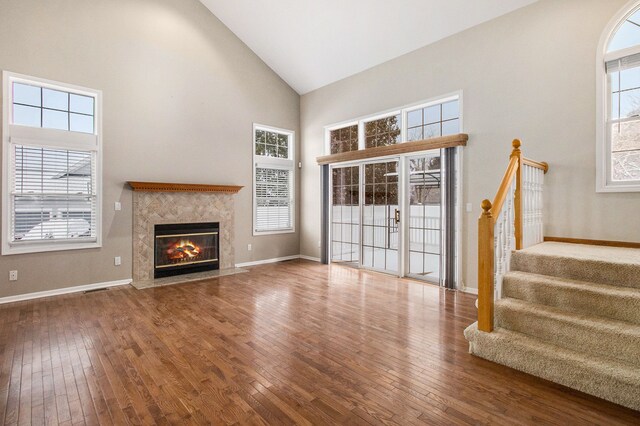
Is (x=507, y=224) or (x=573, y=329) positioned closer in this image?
(x=573, y=329)

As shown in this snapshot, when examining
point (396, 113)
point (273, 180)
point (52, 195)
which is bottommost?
point (52, 195)

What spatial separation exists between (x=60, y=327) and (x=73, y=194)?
220 cm

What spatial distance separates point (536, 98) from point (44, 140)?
21.7ft

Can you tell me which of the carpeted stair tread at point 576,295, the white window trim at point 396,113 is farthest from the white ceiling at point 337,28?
the carpeted stair tread at point 576,295

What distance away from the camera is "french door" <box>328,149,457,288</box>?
498cm

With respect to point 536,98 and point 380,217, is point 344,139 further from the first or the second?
point 536,98

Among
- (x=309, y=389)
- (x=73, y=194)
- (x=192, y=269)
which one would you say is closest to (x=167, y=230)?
(x=192, y=269)

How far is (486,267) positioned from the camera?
270 cm

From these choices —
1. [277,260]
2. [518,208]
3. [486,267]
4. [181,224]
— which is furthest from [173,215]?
[518,208]

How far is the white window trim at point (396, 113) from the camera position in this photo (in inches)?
196

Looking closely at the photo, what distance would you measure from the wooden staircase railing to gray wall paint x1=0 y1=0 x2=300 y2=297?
4.90 meters

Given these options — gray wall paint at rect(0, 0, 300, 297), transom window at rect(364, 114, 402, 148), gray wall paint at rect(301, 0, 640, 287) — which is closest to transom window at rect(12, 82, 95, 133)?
gray wall paint at rect(0, 0, 300, 297)

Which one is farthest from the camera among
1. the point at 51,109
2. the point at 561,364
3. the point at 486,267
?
the point at 51,109

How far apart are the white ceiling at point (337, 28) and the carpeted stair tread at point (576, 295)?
3617 mm
